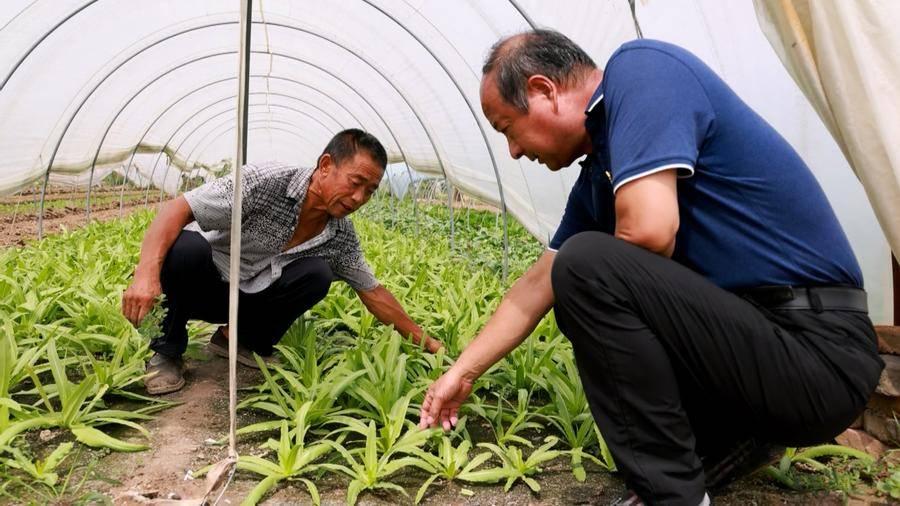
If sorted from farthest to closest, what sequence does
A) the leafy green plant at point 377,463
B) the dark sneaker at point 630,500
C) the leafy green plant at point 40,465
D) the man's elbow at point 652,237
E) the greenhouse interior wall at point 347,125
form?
the greenhouse interior wall at point 347,125
the leafy green plant at point 377,463
the leafy green plant at point 40,465
the dark sneaker at point 630,500
the man's elbow at point 652,237

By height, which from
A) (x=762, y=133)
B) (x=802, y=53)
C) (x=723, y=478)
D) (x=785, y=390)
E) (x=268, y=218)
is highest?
(x=802, y=53)

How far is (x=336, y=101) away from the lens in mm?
11469

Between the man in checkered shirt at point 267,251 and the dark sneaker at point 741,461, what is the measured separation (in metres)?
1.42

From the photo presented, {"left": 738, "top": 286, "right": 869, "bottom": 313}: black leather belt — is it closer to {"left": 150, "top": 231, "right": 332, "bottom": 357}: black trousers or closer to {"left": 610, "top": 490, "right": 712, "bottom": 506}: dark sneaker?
{"left": 610, "top": 490, "right": 712, "bottom": 506}: dark sneaker

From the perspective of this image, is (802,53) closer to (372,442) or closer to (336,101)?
(372,442)

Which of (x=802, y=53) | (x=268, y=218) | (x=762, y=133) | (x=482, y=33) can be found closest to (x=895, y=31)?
(x=802, y=53)

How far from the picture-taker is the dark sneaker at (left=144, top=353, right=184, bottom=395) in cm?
292

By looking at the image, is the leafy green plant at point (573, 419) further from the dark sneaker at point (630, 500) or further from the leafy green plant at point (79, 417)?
the leafy green plant at point (79, 417)

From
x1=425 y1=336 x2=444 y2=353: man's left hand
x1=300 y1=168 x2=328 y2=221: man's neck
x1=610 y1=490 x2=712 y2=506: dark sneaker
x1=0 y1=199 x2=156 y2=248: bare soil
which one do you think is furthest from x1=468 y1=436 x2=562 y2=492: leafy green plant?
x1=0 y1=199 x2=156 y2=248: bare soil

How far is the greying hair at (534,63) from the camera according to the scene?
6.06 ft

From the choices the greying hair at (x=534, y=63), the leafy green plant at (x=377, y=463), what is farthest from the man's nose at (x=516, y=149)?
the leafy green plant at (x=377, y=463)

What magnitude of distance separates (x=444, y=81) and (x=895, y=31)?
17.8ft

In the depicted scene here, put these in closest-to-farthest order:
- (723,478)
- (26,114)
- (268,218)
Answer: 1. (723,478)
2. (268,218)
3. (26,114)

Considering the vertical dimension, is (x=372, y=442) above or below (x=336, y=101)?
below
